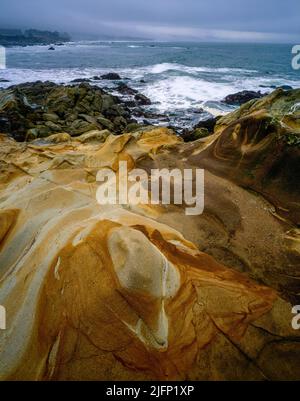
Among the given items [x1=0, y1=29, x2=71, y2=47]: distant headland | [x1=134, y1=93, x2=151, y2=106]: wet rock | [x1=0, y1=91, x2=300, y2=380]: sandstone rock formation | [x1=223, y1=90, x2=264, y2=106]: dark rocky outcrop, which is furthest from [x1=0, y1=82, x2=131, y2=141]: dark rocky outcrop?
[x1=0, y1=29, x2=71, y2=47]: distant headland

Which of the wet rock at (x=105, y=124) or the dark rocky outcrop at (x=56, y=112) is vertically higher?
the dark rocky outcrop at (x=56, y=112)

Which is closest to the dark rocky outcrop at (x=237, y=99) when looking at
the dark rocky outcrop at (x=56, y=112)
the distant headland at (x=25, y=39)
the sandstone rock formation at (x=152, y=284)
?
the dark rocky outcrop at (x=56, y=112)

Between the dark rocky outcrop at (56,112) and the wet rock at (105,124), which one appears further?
the wet rock at (105,124)

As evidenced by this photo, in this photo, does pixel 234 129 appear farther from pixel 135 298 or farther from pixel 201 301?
pixel 135 298

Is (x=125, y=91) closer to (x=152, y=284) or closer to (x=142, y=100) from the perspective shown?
(x=142, y=100)

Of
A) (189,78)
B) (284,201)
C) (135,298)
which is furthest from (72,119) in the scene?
(189,78)

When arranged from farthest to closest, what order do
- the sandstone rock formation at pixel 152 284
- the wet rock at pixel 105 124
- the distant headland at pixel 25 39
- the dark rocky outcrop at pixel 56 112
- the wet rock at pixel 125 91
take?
the distant headland at pixel 25 39 < the wet rock at pixel 125 91 < the wet rock at pixel 105 124 < the dark rocky outcrop at pixel 56 112 < the sandstone rock formation at pixel 152 284

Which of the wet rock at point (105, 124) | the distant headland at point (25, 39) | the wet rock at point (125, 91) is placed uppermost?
the distant headland at point (25, 39)

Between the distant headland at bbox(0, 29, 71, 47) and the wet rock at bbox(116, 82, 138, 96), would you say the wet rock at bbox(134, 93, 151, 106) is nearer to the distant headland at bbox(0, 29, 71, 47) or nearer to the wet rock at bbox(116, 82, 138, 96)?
the wet rock at bbox(116, 82, 138, 96)

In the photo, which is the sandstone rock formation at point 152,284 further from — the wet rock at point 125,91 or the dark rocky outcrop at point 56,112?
the wet rock at point 125,91

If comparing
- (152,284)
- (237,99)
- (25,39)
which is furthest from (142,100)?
(25,39)
